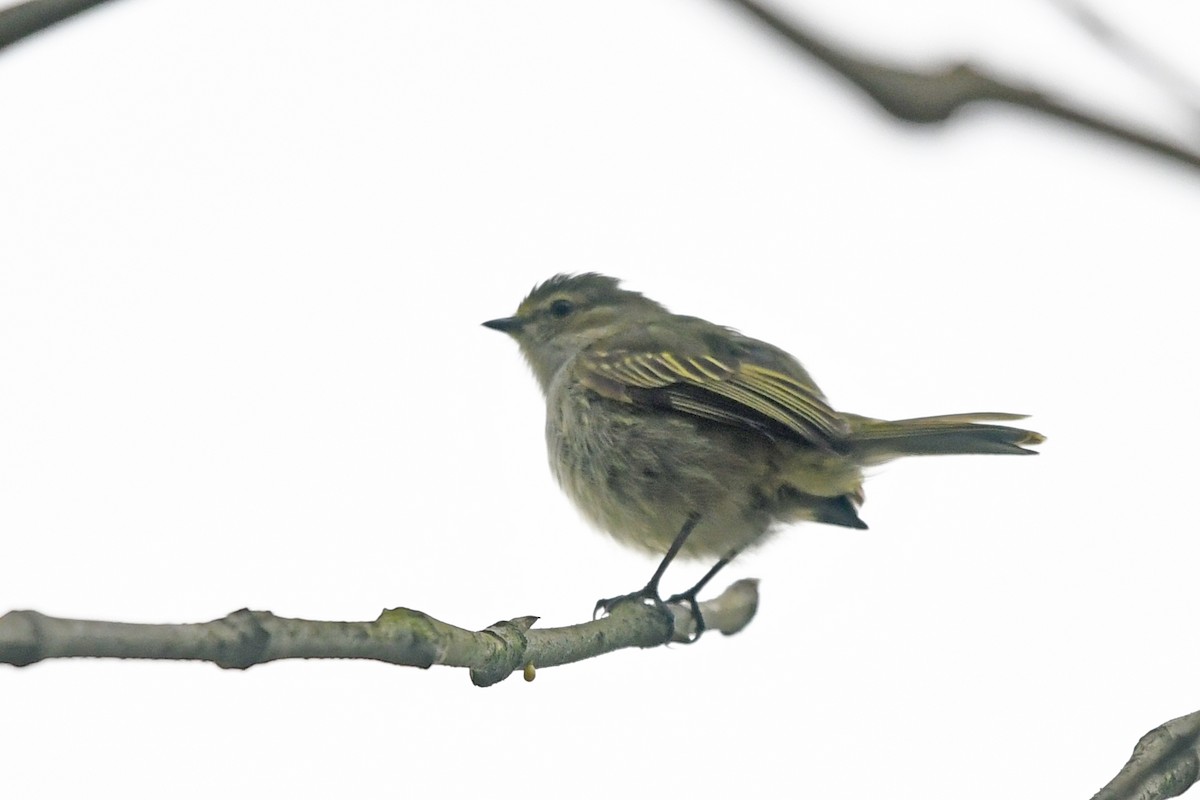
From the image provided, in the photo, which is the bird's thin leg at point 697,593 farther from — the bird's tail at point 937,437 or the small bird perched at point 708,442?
the bird's tail at point 937,437

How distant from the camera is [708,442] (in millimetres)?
6930

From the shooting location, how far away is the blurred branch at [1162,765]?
9.91 feet

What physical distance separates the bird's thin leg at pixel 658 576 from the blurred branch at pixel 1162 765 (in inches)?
143

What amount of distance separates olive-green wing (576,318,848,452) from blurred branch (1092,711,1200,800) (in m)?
3.25

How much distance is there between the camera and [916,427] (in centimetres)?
638

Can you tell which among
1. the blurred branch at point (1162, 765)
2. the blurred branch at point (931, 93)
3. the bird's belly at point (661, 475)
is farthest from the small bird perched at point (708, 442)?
the blurred branch at point (931, 93)

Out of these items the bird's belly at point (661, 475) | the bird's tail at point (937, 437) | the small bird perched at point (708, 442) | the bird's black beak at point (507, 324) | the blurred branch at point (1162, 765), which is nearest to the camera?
the blurred branch at point (1162, 765)

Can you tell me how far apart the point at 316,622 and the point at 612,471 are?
4.07m

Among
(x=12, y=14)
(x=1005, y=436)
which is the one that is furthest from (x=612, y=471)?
(x=12, y=14)

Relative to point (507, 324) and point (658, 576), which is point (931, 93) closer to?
point (658, 576)

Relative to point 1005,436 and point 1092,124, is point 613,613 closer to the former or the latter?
point 1005,436

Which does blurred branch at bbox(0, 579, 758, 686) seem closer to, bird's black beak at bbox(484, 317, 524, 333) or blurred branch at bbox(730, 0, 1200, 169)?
blurred branch at bbox(730, 0, 1200, 169)

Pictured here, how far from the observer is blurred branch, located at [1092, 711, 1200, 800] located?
302cm

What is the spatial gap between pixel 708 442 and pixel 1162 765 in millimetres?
3918
